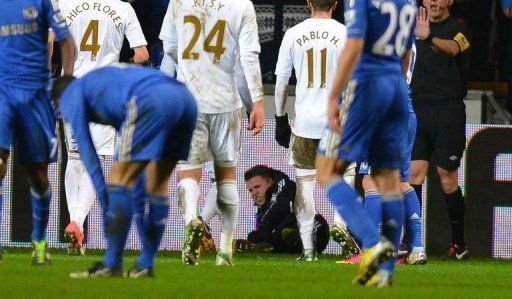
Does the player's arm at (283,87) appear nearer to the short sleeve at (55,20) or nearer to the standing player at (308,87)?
the standing player at (308,87)

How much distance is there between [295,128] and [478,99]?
3533 millimetres

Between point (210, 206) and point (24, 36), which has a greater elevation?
point (24, 36)

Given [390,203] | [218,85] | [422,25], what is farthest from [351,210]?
[422,25]

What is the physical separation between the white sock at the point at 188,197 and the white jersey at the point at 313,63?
1.59 m

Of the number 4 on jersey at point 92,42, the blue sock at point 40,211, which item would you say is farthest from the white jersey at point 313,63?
the blue sock at point 40,211

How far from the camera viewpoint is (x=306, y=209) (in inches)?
496

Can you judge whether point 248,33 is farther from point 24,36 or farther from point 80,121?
point 80,121

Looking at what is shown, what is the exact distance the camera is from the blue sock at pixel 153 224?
8.74 metres

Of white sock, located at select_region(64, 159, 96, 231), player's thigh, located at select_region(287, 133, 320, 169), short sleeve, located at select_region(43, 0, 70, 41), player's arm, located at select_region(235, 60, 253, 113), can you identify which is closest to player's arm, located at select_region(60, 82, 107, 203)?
short sleeve, located at select_region(43, 0, 70, 41)

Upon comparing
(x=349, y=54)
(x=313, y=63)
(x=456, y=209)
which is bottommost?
(x=456, y=209)

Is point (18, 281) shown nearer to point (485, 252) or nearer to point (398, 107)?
point (398, 107)

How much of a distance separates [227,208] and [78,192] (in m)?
2.12

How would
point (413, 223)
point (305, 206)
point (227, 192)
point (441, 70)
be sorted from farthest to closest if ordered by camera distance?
point (441, 70)
point (305, 206)
point (413, 223)
point (227, 192)

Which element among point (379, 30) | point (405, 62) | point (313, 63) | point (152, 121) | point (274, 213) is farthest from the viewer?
point (274, 213)
